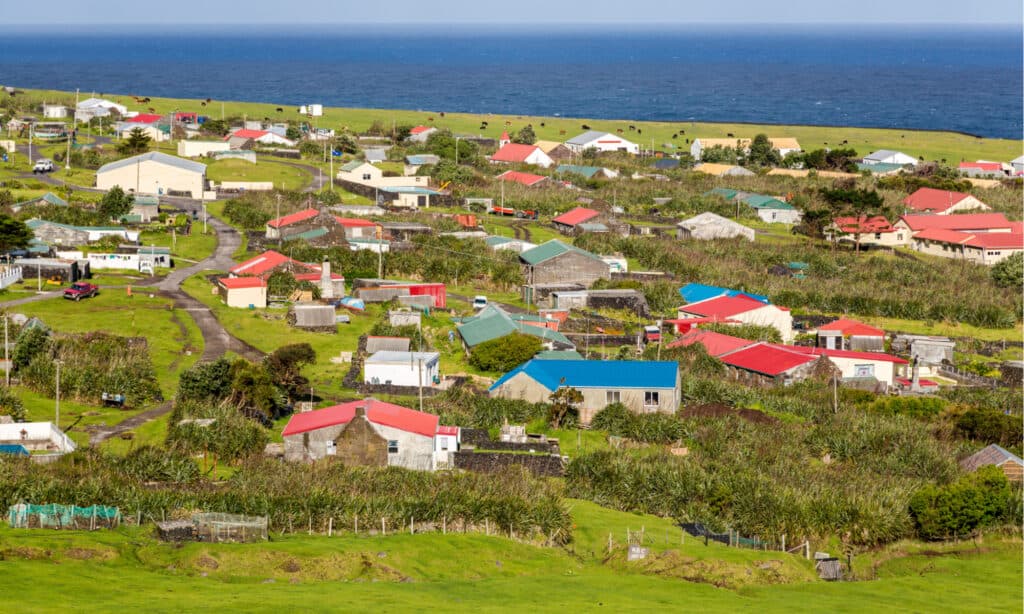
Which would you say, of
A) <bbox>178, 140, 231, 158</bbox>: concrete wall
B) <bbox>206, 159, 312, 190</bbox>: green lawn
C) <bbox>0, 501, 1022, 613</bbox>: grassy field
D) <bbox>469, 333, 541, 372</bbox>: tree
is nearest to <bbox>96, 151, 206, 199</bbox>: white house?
<bbox>206, 159, 312, 190</bbox>: green lawn

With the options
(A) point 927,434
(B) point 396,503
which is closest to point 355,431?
(B) point 396,503

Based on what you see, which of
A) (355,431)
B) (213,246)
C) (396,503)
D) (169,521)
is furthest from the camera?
(213,246)

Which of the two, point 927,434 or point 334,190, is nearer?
point 927,434

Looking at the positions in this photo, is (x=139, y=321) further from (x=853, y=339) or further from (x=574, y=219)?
(x=574, y=219)

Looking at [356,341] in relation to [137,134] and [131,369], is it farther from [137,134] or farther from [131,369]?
[137,134]

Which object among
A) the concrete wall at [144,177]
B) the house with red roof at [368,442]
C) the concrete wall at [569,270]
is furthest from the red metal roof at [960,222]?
the house with red roof at [368,442]
